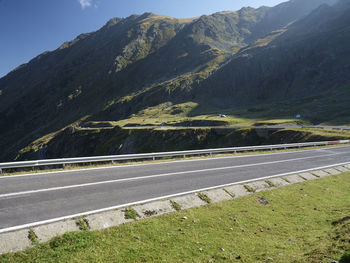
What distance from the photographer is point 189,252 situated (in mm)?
6016

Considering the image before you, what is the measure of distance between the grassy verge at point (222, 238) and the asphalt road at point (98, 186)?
6.52 ft

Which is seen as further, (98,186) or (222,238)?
(98,186)

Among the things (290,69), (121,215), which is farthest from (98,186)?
(290,69)

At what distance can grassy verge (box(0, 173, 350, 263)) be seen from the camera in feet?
18.4

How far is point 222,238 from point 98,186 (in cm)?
645

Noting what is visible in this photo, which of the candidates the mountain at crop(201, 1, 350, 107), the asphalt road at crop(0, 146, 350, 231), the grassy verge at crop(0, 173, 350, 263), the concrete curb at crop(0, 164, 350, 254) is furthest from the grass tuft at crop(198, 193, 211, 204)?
the mountain at crop(201, 1, 350, 107)

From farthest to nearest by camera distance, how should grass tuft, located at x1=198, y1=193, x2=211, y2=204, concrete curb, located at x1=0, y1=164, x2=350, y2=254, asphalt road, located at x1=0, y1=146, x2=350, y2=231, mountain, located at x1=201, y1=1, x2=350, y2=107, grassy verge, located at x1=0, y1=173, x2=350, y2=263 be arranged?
1. mountain, located at x1=201, y1=1, x2=350, y2=107
2. grass tuft, located at x1=198, y1=193, x2=211, y2=204
3. asphalt road, located at x1=0, y1=146, x2=350, y2=231
4. concrete curb, located at x1=0, y1=164, x2=350, y2=254
5. grassy verge, located at x1=0, y1=173, x2=350, y2=263

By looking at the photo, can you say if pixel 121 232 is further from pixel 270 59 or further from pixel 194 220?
pixel 270 59

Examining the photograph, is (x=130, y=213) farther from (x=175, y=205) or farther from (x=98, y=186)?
(x=98, y=186)

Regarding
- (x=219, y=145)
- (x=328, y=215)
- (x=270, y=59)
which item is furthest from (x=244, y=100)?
(x=328, y=215)

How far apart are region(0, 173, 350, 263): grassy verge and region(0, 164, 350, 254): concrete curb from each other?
1.27 ft

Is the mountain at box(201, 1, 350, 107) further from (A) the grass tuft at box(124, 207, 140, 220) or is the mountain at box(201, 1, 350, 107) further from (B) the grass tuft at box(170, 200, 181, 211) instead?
(A) the grass tuft at box(124, 207, 140, 220)

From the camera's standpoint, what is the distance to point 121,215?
767cm

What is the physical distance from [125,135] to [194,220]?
58381mm
